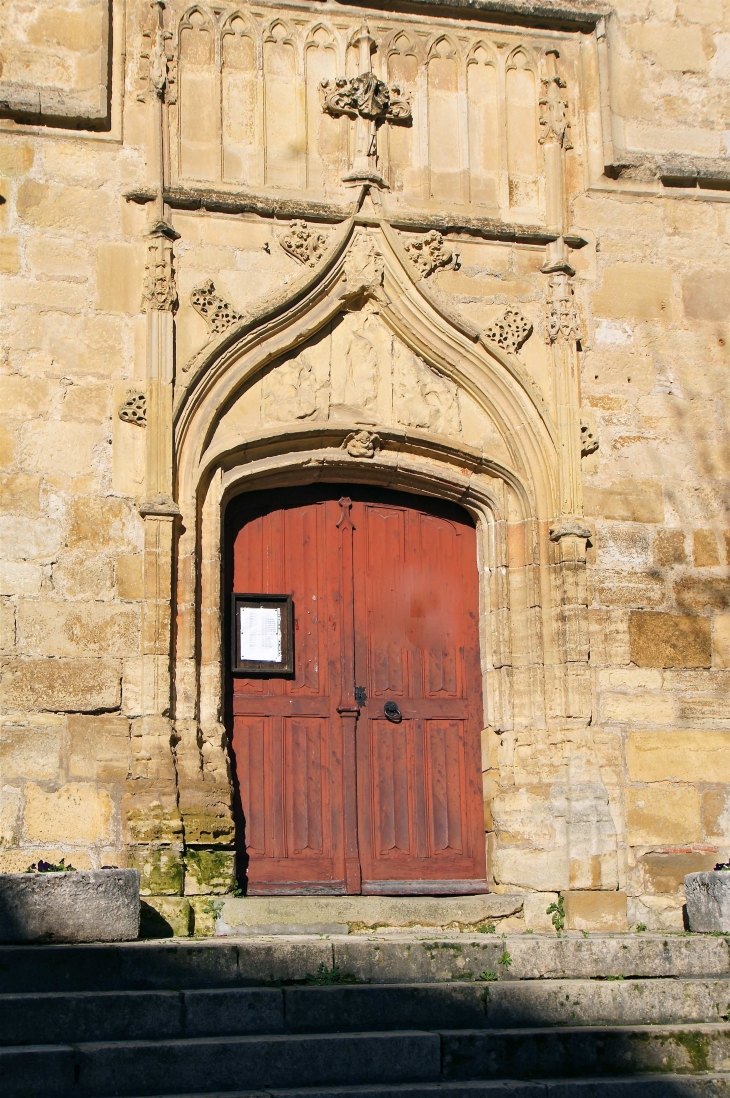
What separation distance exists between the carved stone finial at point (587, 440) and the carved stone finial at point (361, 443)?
4.02 feet

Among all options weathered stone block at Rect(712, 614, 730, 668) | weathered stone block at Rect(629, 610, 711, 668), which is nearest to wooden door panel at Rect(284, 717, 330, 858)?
weathered stone block at Rect(629, 610, 711, 668)

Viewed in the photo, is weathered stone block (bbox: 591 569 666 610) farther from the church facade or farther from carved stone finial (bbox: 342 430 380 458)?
carved stone finial (bbox: 342 430 380 458)

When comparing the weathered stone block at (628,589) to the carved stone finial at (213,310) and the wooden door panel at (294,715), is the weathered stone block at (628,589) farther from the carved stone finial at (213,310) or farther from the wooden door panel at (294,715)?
the carved stone finial at (213,310)

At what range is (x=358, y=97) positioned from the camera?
9.34m

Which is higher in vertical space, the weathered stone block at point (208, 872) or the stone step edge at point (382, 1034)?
Answer: the weathered stone block at point (208, 872)

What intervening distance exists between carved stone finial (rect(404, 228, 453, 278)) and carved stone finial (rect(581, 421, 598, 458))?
129cm

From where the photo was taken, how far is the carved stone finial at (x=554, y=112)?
31.6ft

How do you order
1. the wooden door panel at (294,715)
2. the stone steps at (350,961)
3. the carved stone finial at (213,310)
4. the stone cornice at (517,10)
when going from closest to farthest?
1. the stone steps at (350,961)
2. the wooden door panel at (294,715)
3. the carved stone finial at (213,310)
4. the stone cornice at (517,10)

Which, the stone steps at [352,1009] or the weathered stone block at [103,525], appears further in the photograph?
the weathered stone block at [103,525]

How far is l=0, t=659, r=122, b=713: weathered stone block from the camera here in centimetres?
812

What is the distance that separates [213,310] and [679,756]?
3698 millimetres

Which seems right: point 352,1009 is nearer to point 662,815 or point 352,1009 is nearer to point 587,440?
point 662,815

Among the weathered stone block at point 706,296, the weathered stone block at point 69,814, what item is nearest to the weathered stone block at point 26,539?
the weathered stone block at point 69,814

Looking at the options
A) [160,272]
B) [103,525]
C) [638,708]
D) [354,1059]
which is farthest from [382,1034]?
[160,272]
